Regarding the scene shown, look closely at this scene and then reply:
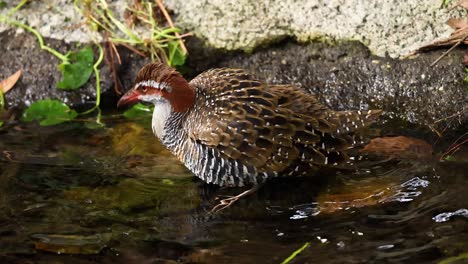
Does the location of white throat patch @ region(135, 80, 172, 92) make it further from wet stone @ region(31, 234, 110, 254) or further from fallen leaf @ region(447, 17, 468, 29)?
fallen leaf @ region(447, 17, 468, 29)

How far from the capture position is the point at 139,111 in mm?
6648

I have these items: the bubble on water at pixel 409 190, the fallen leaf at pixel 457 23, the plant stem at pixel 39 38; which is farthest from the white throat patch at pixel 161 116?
the fallen leaf at pixel 457 23

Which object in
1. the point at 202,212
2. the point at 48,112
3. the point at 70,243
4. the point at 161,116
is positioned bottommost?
the point at 70,243

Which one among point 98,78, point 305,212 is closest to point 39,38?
point 98,78

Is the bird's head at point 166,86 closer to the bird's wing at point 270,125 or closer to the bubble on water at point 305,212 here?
the bird's wing at point 270,125

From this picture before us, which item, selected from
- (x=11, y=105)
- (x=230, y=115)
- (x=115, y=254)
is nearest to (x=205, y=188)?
(x=230, y=115)

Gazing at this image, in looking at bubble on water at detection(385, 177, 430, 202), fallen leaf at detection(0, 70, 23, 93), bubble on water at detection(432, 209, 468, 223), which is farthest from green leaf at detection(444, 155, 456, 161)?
fallen leaf at detection(0, 70, 23, 93)

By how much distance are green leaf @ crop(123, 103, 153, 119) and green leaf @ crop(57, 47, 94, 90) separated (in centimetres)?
45

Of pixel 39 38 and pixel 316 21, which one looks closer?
pixel 316 21

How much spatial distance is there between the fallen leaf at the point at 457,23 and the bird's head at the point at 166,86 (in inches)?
78.3

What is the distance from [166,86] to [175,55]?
123cm

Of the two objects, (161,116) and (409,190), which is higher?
(161,116)

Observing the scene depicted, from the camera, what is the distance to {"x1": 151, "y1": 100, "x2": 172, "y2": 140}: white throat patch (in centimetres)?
562

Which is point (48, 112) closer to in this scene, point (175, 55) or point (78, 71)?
point (78, 71)
